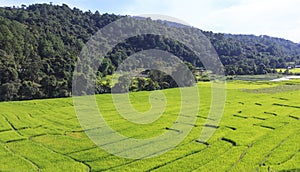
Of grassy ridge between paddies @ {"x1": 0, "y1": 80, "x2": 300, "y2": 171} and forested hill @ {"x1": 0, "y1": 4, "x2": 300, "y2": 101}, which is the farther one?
forested hill @ {"x1": 0, "y1": 4, "x2": 300, "y2": 101}

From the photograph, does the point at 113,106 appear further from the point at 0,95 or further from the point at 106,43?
the point at 106,43

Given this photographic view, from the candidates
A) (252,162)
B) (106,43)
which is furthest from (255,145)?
(106,43)

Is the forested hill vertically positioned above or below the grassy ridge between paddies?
above

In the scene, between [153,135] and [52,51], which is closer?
[153,135]

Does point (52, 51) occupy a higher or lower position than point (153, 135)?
higher

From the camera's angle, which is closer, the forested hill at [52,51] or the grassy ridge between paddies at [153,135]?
the grassy ridge between paddies at [153,135]
